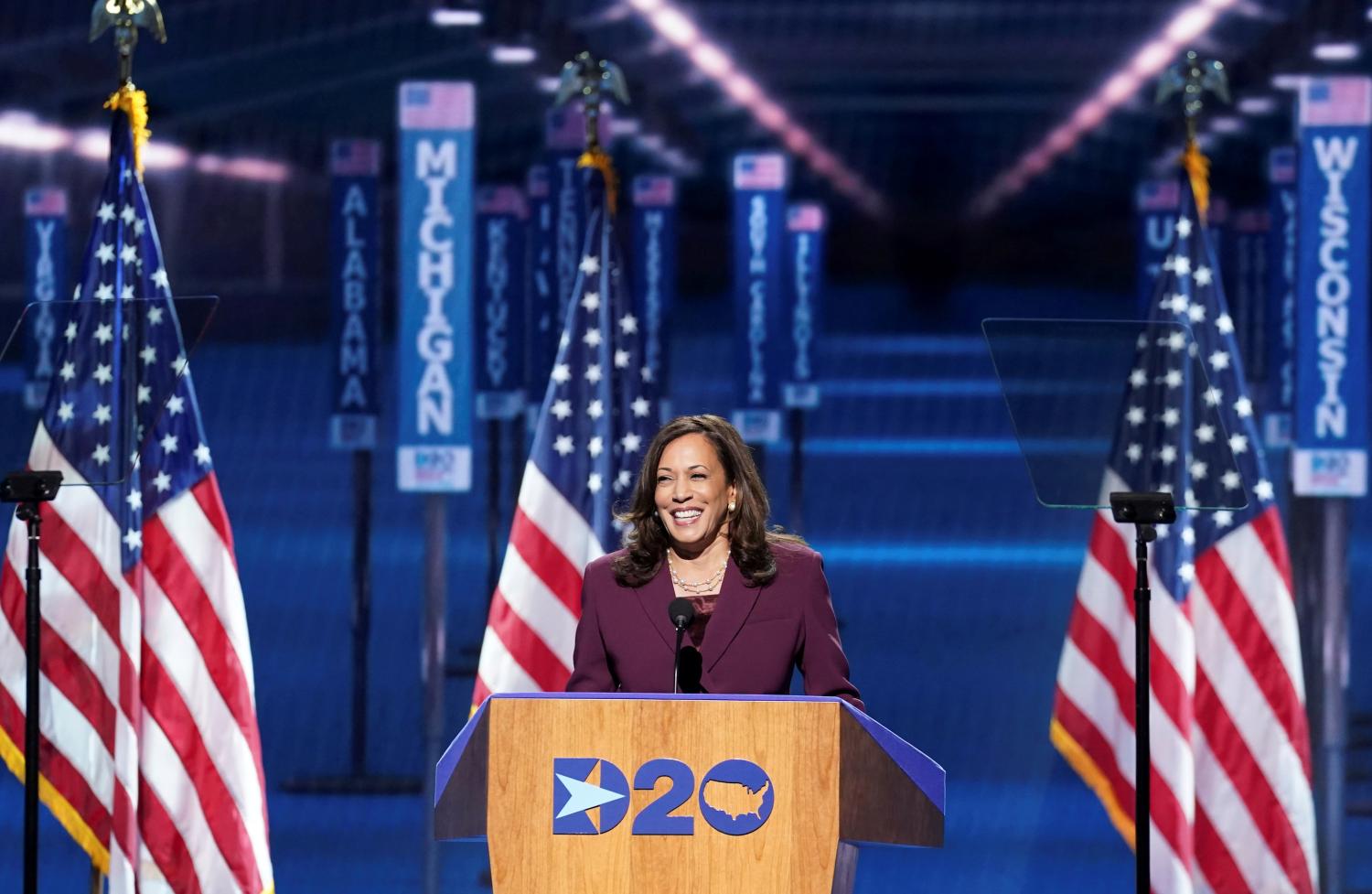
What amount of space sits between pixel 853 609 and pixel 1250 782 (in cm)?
928

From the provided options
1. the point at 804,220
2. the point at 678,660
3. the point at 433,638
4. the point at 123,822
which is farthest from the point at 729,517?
the point at 804,220

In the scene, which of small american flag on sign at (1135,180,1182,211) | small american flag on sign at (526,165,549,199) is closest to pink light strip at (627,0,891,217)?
small american flag on sign at (526,165,549,199)

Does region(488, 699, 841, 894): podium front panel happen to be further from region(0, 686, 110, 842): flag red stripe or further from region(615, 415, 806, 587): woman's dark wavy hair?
region(0, 686, 110, 842): flag red stripe

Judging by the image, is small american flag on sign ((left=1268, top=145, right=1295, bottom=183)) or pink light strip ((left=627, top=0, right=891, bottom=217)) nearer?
small american flag on sign ((left=1268, top=145, right=1295, bottom=183))

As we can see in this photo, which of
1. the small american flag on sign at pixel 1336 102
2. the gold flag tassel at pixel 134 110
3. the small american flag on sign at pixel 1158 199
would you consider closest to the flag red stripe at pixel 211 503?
the gold flag tassel at pixel 134 110

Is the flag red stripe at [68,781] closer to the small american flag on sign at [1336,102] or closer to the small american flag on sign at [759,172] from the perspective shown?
the small american flag on sign at [1336,102]

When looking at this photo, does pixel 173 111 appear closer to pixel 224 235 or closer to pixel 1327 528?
pixel 224 235

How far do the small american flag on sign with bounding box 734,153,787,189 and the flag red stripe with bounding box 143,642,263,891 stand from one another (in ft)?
22.3

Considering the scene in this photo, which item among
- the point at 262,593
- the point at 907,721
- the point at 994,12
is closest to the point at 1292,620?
the point at 907,721

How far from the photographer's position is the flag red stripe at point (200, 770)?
4.89 meters

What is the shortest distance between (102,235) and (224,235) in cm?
2214

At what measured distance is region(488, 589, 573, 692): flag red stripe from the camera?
543 centimetres

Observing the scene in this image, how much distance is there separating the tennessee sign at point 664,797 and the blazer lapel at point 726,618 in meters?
0.46

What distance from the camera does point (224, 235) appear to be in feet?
87.4
